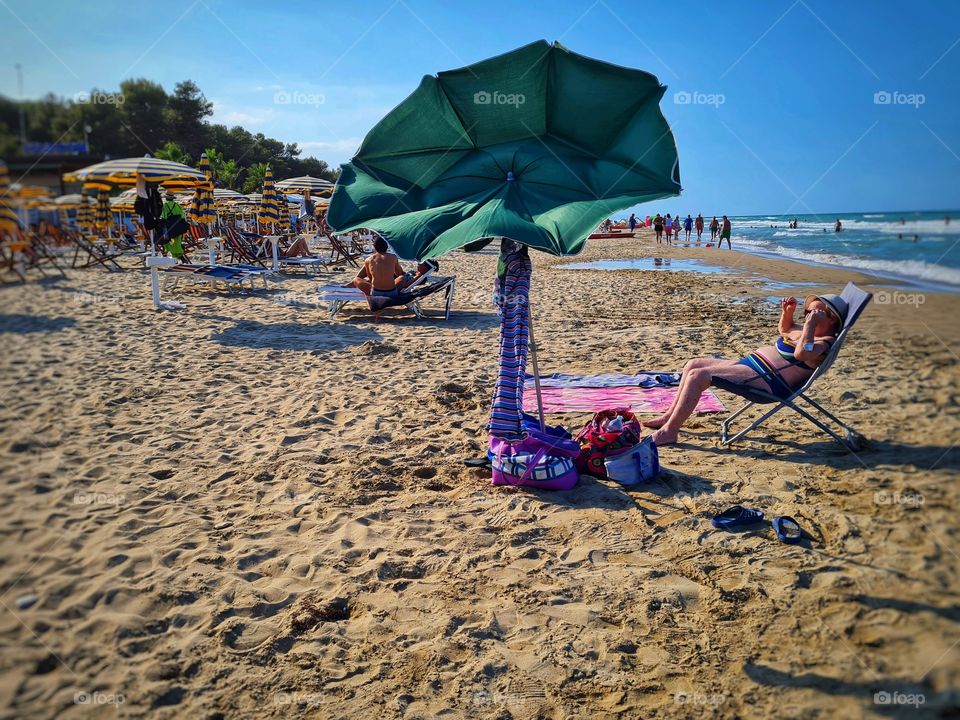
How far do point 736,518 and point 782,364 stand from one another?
1.43 m

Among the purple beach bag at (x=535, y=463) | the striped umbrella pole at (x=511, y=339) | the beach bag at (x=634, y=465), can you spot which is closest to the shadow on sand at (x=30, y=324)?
the striped umbrella pole at (x=511, y=339)

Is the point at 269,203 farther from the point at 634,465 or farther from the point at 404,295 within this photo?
the point at 634,465

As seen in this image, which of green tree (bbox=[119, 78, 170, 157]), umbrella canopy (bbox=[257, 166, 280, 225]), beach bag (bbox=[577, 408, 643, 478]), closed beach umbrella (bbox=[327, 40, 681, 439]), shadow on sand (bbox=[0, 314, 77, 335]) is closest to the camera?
shadow on sand (bbox=[0, 314, 77, 335])

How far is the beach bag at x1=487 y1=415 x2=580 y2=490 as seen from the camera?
379cm

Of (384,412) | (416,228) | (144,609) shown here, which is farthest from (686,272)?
(144,609)

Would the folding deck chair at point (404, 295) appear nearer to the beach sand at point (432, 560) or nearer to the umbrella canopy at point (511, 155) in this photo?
the beach sand at point (432, 560)

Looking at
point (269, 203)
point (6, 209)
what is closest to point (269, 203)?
point (269, 203)

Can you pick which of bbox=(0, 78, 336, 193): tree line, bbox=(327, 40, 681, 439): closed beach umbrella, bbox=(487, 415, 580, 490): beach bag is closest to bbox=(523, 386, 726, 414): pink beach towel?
bbox=(487, 415, 580, 490): beach bag

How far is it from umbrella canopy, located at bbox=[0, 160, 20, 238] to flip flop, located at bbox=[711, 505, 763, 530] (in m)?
3.31

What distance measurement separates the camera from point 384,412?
5195mm

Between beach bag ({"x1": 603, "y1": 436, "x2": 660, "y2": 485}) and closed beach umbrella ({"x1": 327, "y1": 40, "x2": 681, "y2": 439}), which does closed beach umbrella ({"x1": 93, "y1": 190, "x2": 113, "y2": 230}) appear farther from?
beach bag ({"x1": 603, "y1": 436, "x2": 660, "y2": 485})

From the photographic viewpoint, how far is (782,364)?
4.16 meters

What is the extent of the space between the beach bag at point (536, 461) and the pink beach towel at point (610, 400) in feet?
4.15

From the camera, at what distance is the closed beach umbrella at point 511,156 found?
3018 millimetres
